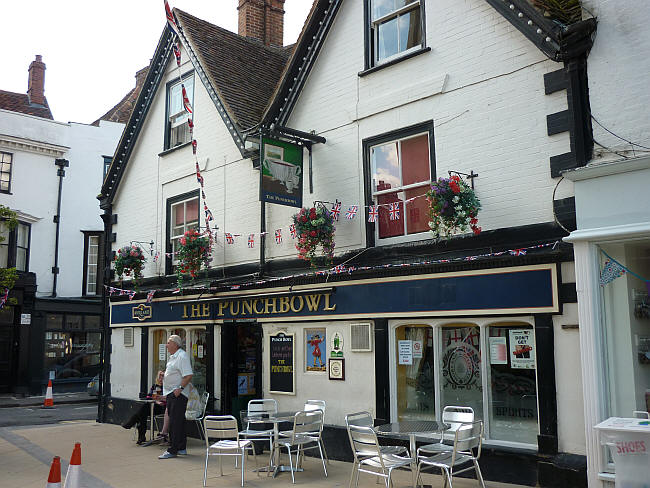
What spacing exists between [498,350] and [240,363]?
578cm

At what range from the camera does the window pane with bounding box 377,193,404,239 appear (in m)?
9.80

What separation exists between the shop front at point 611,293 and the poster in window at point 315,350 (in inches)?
177

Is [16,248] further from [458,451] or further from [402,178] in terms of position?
[458,451]

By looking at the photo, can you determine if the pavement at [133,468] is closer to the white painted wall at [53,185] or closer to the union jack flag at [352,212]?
the union jack flag at [352,212]

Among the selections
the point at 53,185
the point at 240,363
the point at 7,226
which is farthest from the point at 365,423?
the point at 53,185

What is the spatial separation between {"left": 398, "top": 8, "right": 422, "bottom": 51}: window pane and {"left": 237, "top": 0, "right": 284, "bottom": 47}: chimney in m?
7.67

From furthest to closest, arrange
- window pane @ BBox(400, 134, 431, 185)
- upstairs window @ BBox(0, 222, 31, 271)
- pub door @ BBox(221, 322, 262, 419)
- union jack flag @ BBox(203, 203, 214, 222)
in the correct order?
upstairs window @ BBox(0, 222, 31, 271) < union jack flag @ BBox(203, 203, 214, 222) < pub door @ BBox(221, 322, 262, 419) < window pane @ BBox(400, 134, 431, 185)

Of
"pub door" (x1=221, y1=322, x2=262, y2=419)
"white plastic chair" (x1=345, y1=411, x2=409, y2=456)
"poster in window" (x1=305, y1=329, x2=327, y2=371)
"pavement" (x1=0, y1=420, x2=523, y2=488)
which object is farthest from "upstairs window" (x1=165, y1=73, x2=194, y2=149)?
"white plastic chair" (x1=345, y1=411, x2=409, y2=456)

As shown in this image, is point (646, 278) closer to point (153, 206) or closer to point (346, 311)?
point (346, 311)

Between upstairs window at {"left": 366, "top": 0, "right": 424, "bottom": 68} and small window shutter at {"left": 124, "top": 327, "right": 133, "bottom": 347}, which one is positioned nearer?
upstairs window at {"left": 366, "top": 0, "right": 424, "bottom": 68}

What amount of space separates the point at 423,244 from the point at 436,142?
1.56 meters

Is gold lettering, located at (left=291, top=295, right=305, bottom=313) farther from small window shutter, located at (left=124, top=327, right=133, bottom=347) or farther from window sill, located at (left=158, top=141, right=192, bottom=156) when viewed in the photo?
small window shutter, located at (left=124, top=327, right=133, bottom=347)

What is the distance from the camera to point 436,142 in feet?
30.6

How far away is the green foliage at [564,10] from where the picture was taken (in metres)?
7.84
